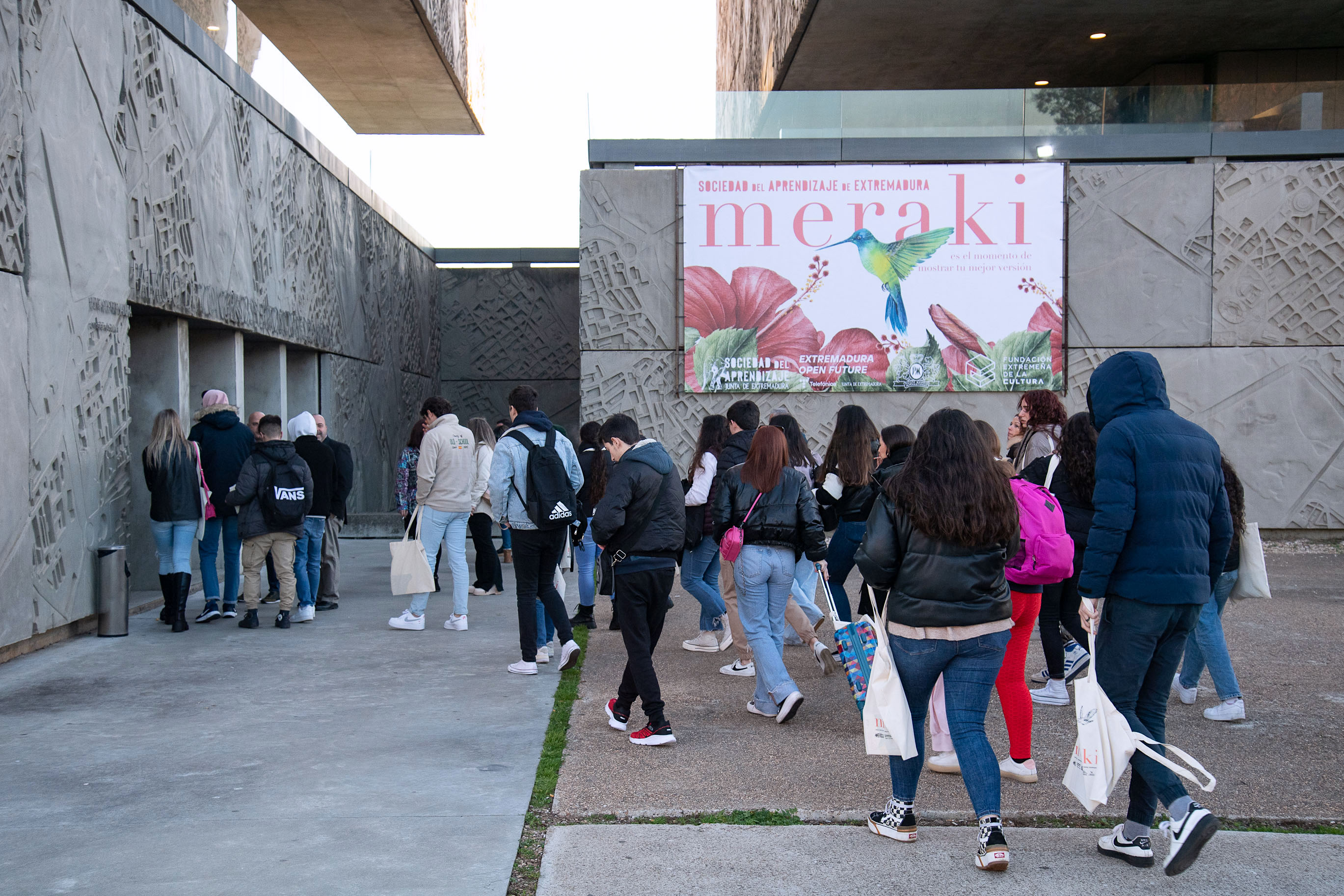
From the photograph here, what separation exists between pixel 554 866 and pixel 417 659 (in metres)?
3.66

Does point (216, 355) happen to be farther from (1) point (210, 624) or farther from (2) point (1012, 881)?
(2) point (1012, 881)

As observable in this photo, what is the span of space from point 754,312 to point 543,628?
294 inches

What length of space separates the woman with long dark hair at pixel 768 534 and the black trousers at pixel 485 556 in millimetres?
4777

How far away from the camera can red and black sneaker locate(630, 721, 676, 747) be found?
512cm

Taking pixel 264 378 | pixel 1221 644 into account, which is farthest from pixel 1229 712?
pixel 264 378

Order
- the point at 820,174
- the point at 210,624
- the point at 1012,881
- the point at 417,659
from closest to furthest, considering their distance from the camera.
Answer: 1. the point at 1012,881
2. the point at 417,659
3. the point at 210,624
4. the point at 820,174

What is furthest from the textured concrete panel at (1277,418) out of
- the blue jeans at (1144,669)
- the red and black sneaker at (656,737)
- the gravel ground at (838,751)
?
the blue jeans at (1144,669)

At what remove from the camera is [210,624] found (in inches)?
332

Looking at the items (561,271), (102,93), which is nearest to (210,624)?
(102,93)

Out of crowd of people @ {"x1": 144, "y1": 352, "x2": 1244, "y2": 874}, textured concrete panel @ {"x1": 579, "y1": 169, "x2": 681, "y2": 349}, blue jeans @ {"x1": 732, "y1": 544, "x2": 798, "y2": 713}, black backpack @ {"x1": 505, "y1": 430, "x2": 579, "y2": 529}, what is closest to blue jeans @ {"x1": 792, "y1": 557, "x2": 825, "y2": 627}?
crowd of people @ {"x1": 144, "y1": 352, "x2": 1244, "y2": 874}

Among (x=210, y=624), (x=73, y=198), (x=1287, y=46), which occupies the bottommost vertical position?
(x=210, y=624)

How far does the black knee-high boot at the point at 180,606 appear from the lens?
8000 millimetres

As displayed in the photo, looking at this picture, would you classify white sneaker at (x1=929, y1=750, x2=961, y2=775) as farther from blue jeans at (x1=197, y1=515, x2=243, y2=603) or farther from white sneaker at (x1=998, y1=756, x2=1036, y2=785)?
blue jeans at (x1=197, y1=515, x2=243, y2=603)

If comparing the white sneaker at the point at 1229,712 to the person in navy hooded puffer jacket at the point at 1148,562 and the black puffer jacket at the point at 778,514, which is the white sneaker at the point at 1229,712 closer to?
the person in navy hooded puffer jacket at the point at 1148,562
